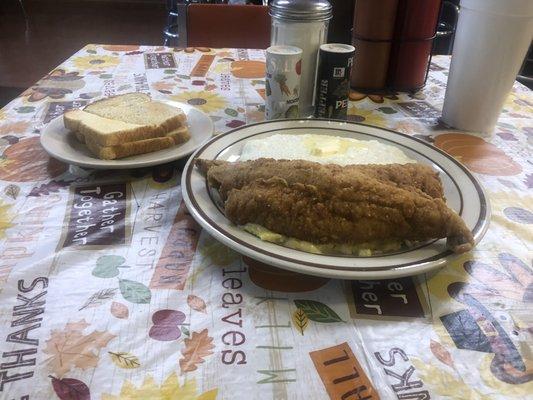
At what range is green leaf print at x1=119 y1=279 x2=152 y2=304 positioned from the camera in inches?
22.1

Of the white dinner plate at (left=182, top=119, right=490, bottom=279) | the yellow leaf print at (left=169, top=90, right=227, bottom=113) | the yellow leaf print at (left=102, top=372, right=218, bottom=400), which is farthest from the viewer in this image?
the yellow leaf print at (left=169, top=90, right=227, bottom=113)

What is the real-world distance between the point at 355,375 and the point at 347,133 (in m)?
0.57

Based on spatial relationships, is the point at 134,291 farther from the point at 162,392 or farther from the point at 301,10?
the point at 301,10

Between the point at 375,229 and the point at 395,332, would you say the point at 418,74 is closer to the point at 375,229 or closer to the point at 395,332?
the point at 375,229

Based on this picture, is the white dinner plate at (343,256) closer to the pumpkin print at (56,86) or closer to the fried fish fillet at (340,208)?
the fried fish fillet at (340,208)

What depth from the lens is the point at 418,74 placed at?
1266 millimetres

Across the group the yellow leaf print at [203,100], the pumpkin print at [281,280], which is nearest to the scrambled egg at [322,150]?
the pumpkin print at [281,280]

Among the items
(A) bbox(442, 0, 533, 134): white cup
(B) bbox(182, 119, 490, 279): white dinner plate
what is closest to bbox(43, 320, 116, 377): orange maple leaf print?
(B) bbox(182, 119, 490, 279): white dinner plate

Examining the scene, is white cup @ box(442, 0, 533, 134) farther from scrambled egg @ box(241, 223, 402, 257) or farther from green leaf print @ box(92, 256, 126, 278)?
green leaf print @ box(92, 256, 126, 278)

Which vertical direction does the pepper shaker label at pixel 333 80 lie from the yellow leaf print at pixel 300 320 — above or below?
above

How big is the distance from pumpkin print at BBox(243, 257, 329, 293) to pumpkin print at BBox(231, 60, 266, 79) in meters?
0.86

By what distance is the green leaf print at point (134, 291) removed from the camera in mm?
562

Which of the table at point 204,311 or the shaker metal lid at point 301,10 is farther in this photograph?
the shaker metal lid at point 301,10

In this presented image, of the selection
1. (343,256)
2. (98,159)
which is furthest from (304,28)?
(343,256)
